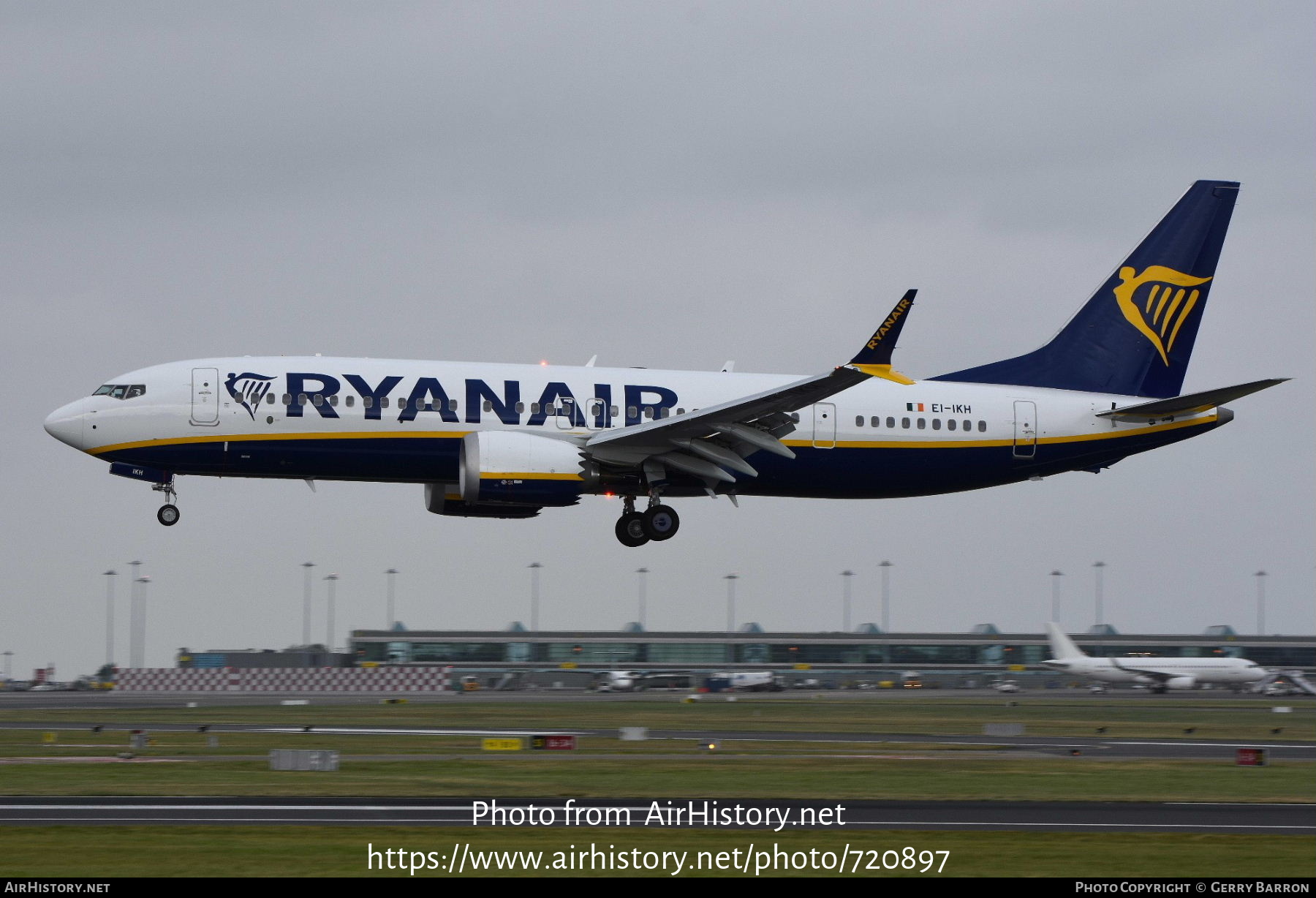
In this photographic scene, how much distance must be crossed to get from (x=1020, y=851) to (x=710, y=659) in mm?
98871

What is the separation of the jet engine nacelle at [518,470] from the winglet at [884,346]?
8066 mm

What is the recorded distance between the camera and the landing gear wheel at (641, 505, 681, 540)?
42219mm

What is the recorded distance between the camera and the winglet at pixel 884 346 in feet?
118

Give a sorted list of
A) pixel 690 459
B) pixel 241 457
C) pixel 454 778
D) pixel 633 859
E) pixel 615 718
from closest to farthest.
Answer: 1. pixel 633 859
2. pixel 454 778
3. pixel 241 457
4. pixel 690 459
5. pixel 615 718

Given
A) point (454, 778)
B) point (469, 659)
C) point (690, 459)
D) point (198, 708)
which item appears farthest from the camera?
point (469, 659)

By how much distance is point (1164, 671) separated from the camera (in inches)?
3036

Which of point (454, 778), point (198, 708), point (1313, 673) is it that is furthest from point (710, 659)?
point (454, 778)

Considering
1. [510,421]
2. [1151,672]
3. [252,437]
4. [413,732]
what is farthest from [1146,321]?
[1151,672]

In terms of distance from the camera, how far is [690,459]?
4131 cm

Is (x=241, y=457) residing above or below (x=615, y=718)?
above

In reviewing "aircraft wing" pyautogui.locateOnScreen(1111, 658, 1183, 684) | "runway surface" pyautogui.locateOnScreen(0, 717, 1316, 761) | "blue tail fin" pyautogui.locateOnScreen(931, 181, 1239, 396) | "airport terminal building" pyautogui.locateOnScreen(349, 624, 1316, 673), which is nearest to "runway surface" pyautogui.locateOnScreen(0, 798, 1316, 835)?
"runway surface" pyautogui.locateOnScreen(0, 717, 1316, 761)

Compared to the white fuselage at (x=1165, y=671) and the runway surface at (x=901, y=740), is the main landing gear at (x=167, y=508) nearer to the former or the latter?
the runway surface at (x=901, y=740)

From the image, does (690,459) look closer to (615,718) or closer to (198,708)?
(615,718)

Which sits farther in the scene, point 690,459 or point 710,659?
point 710,659
